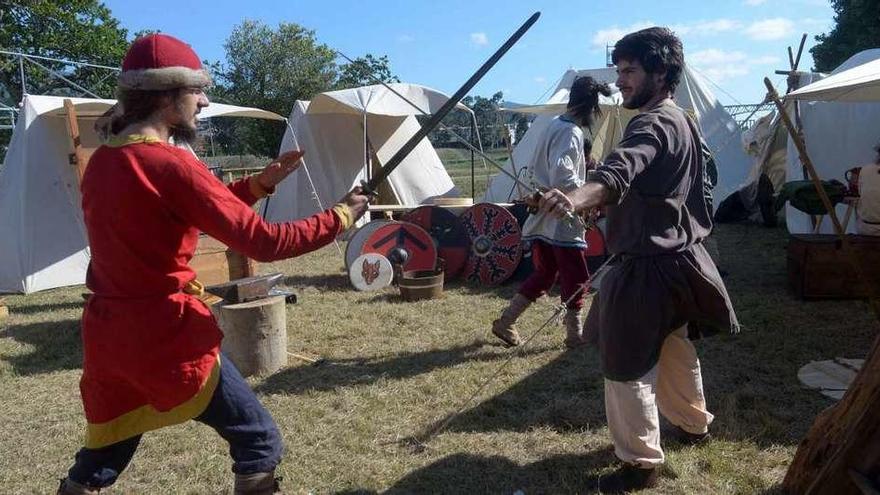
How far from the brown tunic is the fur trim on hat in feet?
4.52

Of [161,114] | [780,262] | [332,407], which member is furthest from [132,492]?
[780,262]

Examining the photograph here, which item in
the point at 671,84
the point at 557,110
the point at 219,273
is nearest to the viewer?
the point at 671,84

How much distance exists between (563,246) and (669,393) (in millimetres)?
1520

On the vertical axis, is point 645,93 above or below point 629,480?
above

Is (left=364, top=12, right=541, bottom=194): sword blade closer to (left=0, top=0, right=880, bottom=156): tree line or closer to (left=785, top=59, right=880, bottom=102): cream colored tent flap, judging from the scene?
(left=785, top=59, right=880, bottom=102): cream colored tent flap

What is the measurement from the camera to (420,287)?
5.91 meters

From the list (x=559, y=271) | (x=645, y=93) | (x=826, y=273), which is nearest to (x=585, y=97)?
(x=559, y=271)

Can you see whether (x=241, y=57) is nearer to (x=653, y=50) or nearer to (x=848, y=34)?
(x=848, y=34)

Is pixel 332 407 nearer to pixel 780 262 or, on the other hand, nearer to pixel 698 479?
pixel 698 479

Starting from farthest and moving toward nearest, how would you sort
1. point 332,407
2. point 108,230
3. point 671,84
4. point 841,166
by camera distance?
point 841,166, point 332,407, point 671,84, point 108,230

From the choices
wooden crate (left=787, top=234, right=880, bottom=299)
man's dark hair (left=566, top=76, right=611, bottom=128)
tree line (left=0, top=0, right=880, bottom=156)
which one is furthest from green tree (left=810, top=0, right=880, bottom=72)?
man's dark hair (left=566, top=76, right=611, bottom=128)

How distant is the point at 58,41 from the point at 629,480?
27.6 meters

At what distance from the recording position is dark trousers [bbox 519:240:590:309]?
4.25 meters

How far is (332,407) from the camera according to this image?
3.63 meters
